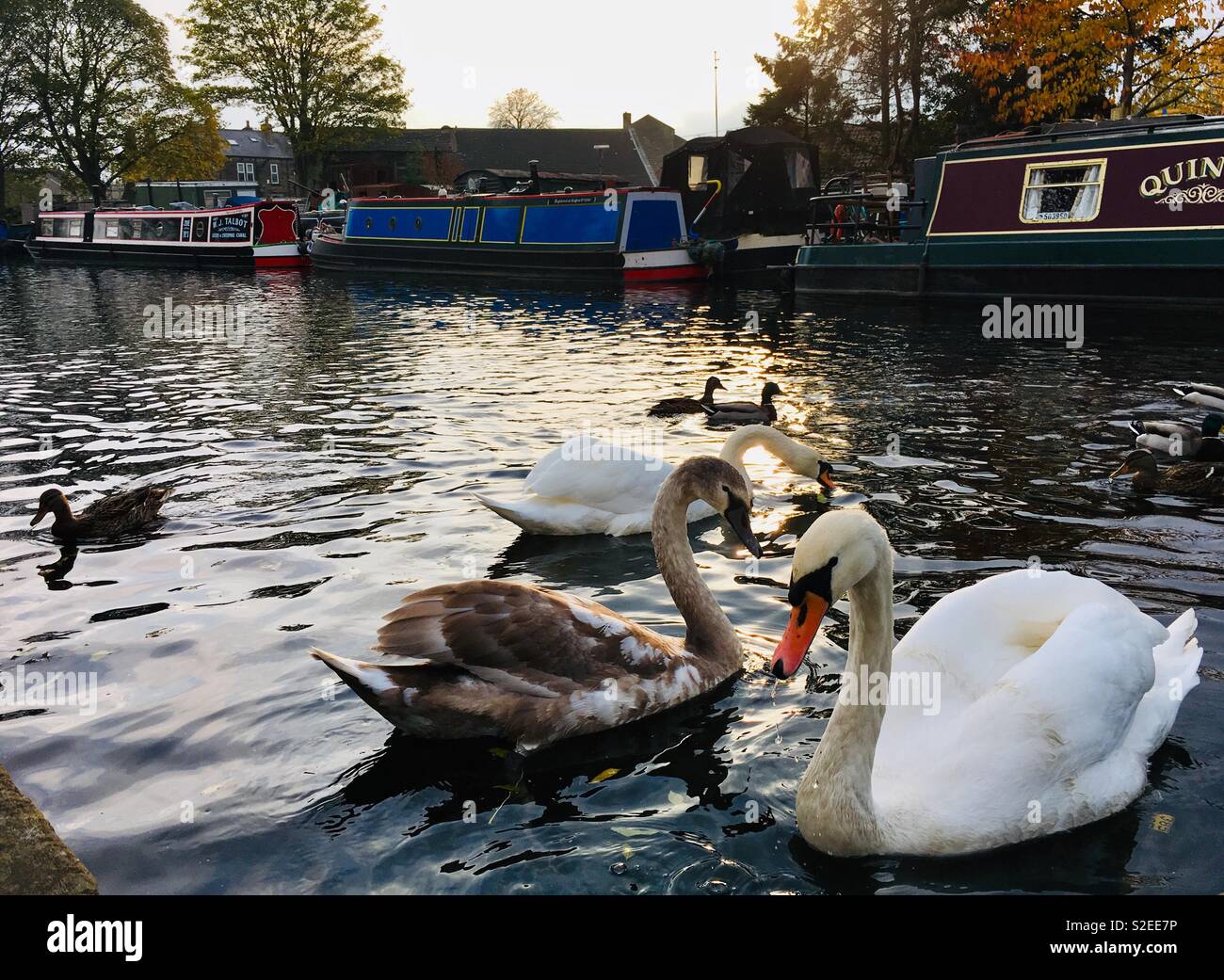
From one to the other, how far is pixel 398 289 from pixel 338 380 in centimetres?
1758

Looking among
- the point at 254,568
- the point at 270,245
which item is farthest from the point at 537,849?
the point at 270,245

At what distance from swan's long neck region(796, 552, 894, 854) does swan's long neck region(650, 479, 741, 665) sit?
5.40 ft

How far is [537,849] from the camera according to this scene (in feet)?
12.6

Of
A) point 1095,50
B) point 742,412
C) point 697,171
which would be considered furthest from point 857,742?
point 697,171

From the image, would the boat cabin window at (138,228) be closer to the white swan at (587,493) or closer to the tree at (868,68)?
the tree at (868,68)

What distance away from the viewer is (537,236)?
33.7 metres

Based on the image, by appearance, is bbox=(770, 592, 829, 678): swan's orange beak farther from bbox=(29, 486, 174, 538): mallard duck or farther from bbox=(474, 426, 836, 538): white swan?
bbox=(29, 486, 174, 538): mallard duck

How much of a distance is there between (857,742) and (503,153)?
7936cm

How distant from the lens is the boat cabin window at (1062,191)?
19.6m

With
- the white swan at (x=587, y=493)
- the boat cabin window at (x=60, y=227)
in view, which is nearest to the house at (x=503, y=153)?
the boat cabin window at (x=60, y=227)

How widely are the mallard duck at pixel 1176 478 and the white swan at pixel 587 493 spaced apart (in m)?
3.61

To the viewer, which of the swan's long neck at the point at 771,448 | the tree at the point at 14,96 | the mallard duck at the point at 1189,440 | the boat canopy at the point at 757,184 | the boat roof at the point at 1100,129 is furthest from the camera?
the tree at the point at 14,96

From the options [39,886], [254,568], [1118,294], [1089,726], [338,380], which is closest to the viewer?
[39,886]
